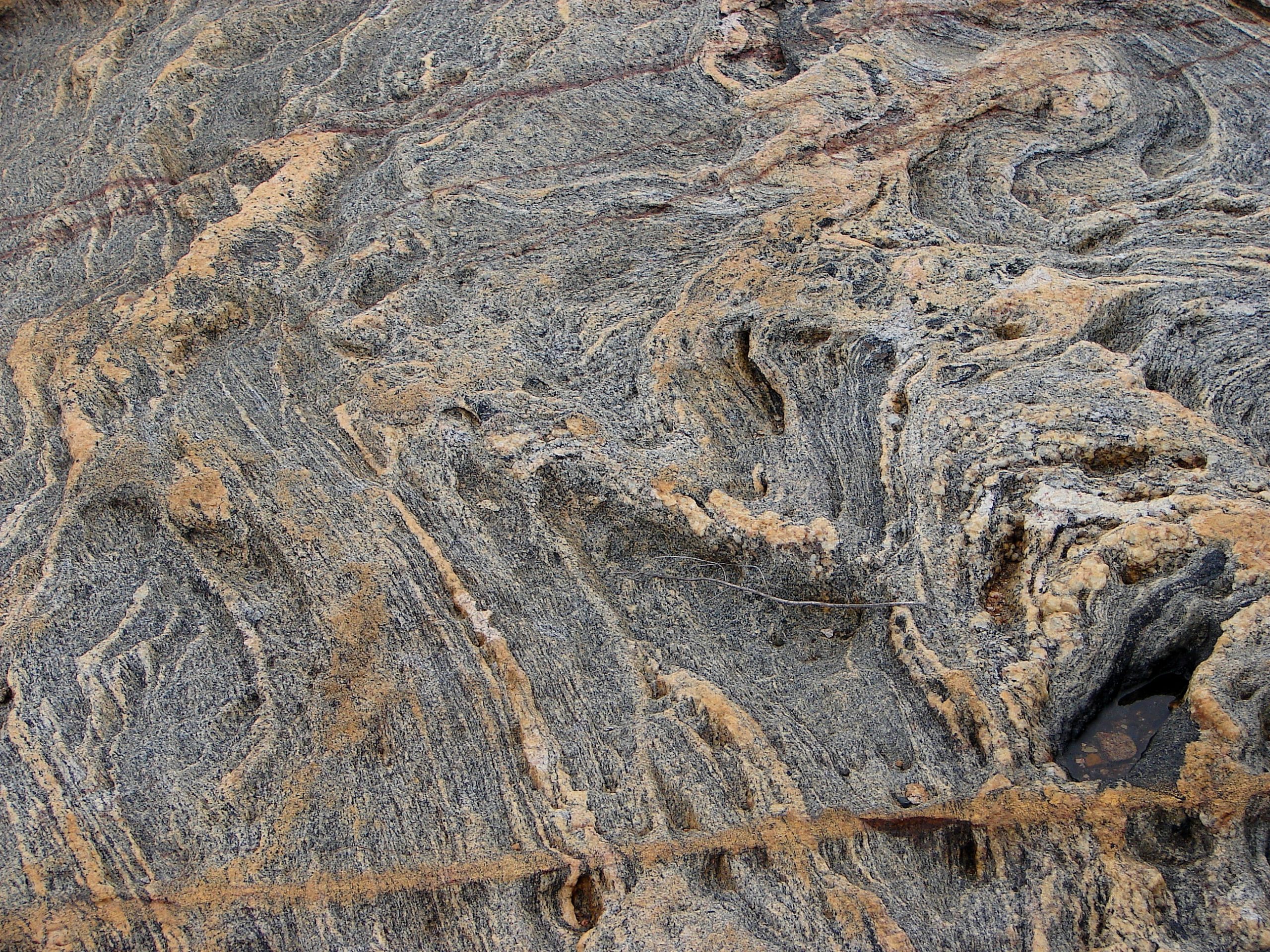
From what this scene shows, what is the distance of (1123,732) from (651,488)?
3.06m

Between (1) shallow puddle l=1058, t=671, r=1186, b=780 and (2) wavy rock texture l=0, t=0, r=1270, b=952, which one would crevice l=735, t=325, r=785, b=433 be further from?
(1) shallow puddle l=1058, t=671, r=1186, b=780

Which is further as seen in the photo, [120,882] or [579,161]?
[579,161]

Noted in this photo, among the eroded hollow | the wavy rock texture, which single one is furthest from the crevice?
the eroded hollow

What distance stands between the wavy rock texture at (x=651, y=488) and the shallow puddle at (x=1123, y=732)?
0.06m

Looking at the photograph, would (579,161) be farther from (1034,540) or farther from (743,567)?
(1034,540)

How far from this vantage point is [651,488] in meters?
6.58

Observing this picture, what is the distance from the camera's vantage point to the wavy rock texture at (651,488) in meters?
4.80

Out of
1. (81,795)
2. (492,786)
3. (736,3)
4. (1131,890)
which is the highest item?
(736,3)

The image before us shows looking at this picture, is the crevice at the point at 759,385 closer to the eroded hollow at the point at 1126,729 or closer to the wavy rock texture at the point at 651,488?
the wavy rock texture at the point at 651,488

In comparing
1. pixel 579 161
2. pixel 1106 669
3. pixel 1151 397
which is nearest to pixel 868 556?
pixel 1106 669

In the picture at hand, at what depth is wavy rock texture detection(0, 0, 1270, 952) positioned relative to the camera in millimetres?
4805

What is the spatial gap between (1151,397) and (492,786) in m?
4.66

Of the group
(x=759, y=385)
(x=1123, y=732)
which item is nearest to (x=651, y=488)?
(x=759, y=385)

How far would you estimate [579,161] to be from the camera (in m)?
9.36
